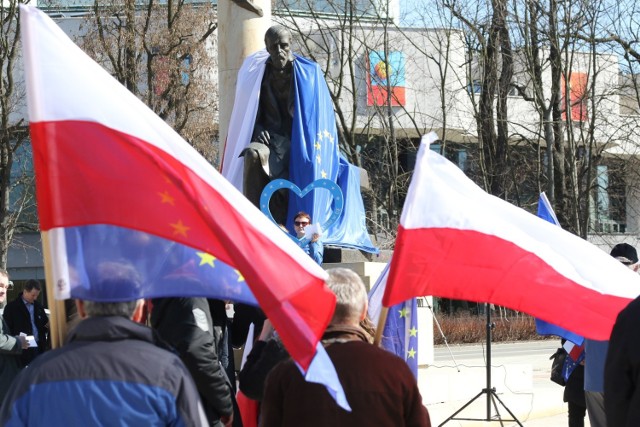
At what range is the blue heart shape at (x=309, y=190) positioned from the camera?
11.9 metres

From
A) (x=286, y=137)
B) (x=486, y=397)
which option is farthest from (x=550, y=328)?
(x=286, y=137)

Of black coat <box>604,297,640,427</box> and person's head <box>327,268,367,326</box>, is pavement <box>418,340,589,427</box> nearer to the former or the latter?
black coat <box>604,297,640,427</box>

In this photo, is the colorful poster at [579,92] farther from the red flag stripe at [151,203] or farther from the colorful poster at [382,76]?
the red flag stripe at [151,203]

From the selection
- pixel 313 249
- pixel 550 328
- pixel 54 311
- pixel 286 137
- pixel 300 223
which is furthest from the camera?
pixel 286 137

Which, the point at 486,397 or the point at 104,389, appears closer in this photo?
the point at 104,389

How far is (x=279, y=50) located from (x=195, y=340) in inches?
286

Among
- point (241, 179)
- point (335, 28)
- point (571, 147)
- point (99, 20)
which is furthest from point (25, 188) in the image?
point (241, 179)

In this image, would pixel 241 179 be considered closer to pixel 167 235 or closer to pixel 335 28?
pixel 167 235

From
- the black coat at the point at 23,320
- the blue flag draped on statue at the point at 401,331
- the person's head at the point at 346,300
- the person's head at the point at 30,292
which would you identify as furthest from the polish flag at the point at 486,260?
the person's head at the point at 30,292

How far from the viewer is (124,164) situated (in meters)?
4.49

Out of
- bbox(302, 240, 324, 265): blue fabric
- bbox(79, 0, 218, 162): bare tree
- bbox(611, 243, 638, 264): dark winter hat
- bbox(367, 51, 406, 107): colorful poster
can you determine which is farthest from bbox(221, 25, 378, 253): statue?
bbox(367, 51, 406, 107): colorful poster

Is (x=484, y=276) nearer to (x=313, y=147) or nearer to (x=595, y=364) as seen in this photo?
(x=595, y=364)

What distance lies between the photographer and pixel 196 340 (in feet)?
18.0

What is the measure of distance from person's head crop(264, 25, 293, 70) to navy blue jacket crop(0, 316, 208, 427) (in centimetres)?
863
